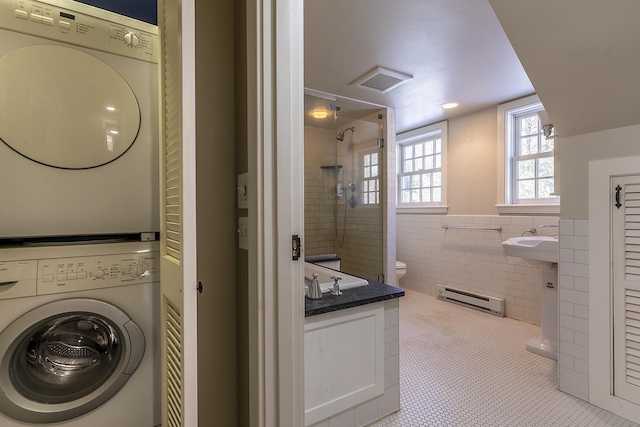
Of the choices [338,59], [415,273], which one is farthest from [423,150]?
[338,59]

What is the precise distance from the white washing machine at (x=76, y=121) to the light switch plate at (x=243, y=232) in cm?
53

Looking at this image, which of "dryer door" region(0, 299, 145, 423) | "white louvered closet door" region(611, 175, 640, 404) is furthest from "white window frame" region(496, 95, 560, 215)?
"dryer door" region(0, 299, 145, 423)

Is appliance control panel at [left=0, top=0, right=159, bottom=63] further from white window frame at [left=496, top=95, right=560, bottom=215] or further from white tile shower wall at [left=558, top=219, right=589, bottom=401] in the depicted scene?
white window frame at [left=496, top=95, right=560, bottom=215]

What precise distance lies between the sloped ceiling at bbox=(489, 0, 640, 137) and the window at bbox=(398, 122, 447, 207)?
2.23 meters

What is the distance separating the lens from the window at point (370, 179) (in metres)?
3.64

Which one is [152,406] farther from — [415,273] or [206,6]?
[415,273]

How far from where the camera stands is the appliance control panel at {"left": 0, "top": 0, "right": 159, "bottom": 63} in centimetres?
117

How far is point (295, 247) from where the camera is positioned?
1.01 metres

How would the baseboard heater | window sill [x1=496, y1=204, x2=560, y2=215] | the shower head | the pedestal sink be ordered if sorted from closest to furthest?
1. the pedestal sink
2. window sill [x1=496, y1=204, x2=560, y2=215]
3. the baseboard heater
4. the shower head

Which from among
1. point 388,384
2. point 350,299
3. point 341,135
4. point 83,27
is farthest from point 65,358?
point 341,135

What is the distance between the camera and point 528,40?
1.53 meters

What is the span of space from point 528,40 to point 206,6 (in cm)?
151

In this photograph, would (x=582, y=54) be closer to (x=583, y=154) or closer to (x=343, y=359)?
(x=583, y=154)

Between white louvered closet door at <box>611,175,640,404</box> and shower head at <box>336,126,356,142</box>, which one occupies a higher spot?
shower head at <box>336,126,356,142</box>
